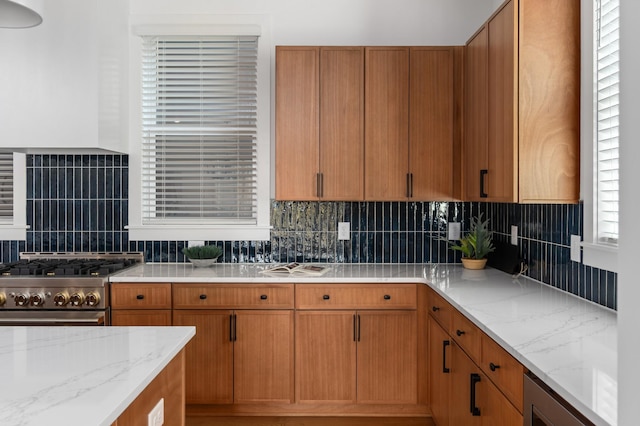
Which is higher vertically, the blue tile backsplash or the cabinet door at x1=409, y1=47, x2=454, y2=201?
the cabinet door at x1=409, y1=47, x2=454, y2=201

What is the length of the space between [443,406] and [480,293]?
0.67m

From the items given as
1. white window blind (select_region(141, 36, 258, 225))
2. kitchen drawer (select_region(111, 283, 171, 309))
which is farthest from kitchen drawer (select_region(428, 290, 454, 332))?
kitchen drawer (select_region(111, 283, 171, 309))

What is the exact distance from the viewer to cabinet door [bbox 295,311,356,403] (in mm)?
3027

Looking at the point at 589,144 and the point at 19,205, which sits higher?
the point at 589,144

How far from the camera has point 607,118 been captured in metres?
2.03

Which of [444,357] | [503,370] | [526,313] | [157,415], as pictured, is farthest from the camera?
[444,357]

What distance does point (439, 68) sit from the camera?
3188 mm

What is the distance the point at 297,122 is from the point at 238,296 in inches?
44.6

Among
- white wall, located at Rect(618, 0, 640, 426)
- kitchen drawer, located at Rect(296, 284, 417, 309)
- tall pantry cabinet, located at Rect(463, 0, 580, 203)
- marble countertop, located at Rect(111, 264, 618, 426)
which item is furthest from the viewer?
kitchen drawer, located at Rect(296, 284, 417, 309)

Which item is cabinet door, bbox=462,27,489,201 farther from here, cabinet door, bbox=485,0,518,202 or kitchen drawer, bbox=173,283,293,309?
kitchen drawer, bbox=173,283,293,309

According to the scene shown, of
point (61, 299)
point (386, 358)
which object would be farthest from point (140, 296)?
point (386, 358)

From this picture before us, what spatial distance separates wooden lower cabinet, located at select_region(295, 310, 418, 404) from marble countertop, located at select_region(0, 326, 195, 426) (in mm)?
1436

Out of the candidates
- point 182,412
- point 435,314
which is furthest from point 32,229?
point 435,314

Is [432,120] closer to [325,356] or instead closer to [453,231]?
[453,231]
